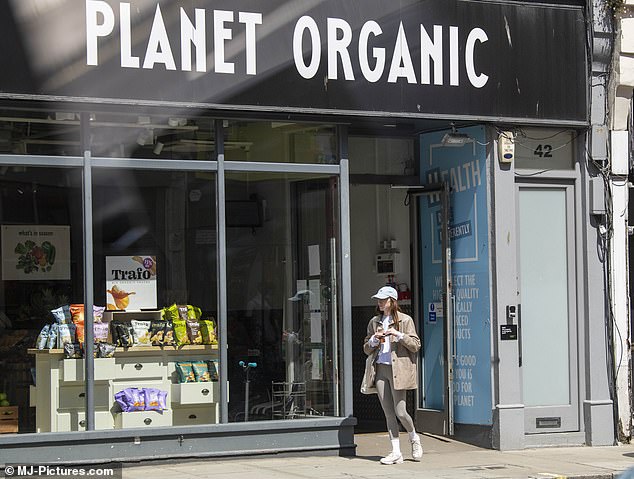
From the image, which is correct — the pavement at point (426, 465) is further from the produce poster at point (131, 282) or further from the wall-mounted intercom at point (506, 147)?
the wall-mounted intercom at point (506, 147)

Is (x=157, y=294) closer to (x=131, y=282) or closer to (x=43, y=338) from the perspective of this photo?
(x=131, y=282)

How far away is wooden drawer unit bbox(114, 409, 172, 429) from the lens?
11594 mm

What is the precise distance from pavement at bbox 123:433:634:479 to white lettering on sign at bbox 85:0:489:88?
421cm

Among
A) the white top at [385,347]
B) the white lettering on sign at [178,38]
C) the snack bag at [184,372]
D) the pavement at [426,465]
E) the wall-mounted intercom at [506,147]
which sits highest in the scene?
the white lettering on sign at [178,38]

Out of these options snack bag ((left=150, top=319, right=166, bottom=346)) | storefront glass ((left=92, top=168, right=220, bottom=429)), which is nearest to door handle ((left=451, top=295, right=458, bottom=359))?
storefront glass ((left=92, top=168, right=220, bottom=429))

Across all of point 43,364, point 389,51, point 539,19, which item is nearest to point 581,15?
point 539,19

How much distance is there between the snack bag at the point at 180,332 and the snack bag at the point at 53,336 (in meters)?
1.30

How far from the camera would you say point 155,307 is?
12.1 m

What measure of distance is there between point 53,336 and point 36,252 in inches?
35.9

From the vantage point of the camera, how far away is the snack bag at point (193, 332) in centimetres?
1213

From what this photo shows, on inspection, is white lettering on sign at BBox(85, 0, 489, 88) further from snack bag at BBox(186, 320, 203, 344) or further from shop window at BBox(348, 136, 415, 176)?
snack bag at BBox(186, 320, 203, 344)

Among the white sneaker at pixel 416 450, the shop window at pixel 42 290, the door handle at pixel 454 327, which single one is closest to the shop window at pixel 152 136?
the shop window at pixel 42 290

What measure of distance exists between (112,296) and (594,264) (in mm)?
6044

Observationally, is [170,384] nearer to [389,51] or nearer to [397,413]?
[397,413]
